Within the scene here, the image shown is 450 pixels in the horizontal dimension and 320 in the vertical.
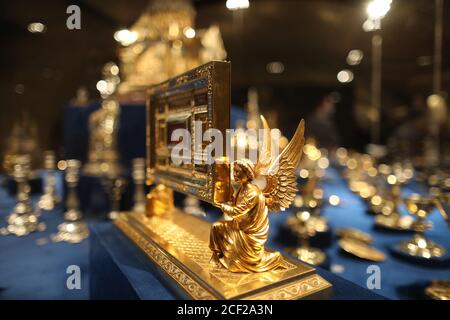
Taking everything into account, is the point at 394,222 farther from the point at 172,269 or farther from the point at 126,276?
the point at 126,276

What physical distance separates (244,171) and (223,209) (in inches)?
8.6

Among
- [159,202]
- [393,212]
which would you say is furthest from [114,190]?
[393,212]

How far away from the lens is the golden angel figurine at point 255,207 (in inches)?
56.3

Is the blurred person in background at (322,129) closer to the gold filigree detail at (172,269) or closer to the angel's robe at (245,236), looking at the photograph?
the gold filigree detail at (172,269)

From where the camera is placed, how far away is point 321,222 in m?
3.42

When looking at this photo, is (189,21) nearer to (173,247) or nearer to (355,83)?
(173,247)

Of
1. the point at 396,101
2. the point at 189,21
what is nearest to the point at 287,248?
the point at 189,21

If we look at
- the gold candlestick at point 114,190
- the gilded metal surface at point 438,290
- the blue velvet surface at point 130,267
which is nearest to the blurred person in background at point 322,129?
the blue velvet surface at point 130,267

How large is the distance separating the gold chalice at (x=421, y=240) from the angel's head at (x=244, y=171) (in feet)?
7.14

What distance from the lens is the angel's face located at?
1490 millimetres

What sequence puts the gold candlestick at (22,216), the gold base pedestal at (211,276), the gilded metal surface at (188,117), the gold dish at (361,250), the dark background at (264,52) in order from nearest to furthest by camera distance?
the gold base pedestal at (211,276), the gilded metal surface at (188,117), the gold dish at (361,250), the gold candlestick at (22,216), the dark background at (264,52)

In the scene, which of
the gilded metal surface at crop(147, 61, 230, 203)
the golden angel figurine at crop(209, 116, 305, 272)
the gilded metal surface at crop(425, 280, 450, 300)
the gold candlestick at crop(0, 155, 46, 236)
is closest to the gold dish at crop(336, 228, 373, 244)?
the gilded metal surface at crop(425, 280, 450, 300)

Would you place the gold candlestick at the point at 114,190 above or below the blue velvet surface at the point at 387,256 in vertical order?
above

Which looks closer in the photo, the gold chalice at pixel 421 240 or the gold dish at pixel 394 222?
the gold chalice at pixel 421 240
